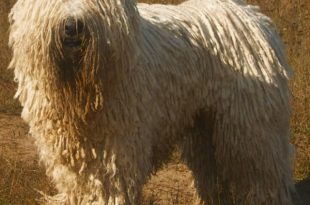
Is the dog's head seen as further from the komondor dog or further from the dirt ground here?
the dirt ground

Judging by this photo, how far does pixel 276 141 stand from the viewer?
563 centimetres

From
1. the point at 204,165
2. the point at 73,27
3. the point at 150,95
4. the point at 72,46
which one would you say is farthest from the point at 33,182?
the point at 73,27

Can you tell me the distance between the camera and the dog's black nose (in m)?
4.22

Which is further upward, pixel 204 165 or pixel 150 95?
pixel 150 95

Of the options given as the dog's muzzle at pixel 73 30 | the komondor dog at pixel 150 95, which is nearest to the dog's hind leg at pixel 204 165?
the komondor dog at pixel 150 95

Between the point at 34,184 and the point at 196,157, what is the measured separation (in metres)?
1.35

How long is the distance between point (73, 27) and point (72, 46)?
0.12m

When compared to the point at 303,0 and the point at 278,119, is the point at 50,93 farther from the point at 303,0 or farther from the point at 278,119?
the point at 303,0

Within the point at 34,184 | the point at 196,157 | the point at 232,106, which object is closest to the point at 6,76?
the point at 34,184

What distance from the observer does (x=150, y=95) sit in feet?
16.1

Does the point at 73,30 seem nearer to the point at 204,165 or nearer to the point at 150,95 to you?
the point at 150,95

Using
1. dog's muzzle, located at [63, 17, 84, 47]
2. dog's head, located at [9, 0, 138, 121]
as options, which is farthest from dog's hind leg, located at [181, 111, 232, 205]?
dog's muzzle, located at [63, 17, 84, 47]

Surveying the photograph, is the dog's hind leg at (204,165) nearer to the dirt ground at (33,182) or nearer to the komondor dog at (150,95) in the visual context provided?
the komondor dog at (150,95)

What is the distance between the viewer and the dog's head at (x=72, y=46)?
14.1ft
